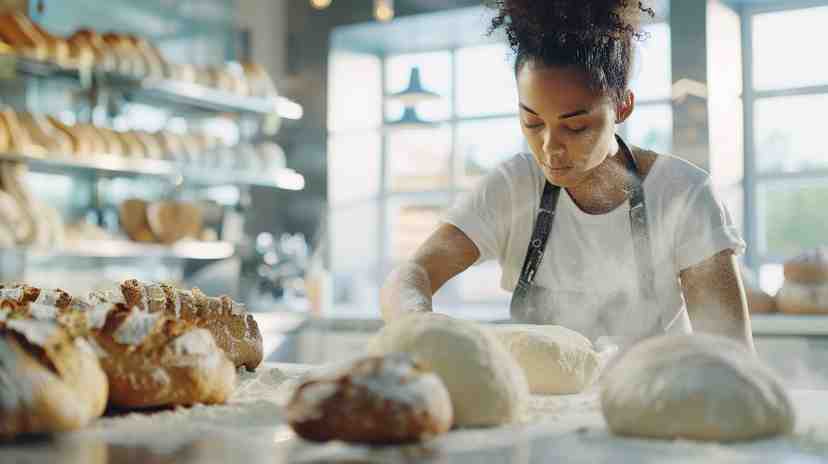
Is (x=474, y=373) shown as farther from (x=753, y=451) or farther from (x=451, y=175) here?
(x=451, y=175)

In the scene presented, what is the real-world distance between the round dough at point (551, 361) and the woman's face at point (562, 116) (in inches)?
14.4

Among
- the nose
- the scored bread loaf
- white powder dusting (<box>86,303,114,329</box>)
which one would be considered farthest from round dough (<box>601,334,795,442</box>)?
the nose

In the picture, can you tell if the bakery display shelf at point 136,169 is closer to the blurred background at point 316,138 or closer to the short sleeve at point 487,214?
the blurred background at point 316,138

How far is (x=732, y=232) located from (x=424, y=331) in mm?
945

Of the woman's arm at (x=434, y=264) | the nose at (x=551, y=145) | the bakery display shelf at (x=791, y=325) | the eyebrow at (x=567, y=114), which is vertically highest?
the eyebrow at (x=567, y=114)

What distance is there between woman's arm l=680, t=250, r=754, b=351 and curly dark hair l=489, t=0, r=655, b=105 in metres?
0.37

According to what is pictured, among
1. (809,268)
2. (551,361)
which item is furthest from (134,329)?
(809,268)

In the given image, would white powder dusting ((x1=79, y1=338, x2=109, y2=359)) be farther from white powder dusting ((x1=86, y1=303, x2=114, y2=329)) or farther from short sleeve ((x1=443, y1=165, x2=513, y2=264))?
short sleeve ((x1=443, y1=165, x2=513, y2=264))

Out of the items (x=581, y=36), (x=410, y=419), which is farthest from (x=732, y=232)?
(x=410, y=419)

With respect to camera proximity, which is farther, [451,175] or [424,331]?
[451,175]

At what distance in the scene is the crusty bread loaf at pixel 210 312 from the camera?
133 cm

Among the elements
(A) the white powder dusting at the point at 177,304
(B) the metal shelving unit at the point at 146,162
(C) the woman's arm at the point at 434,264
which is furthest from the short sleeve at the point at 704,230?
(B) the metal shelving unit at the point at 146,162

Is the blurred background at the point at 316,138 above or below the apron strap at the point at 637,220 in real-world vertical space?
above

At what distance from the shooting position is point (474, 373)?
898mm
